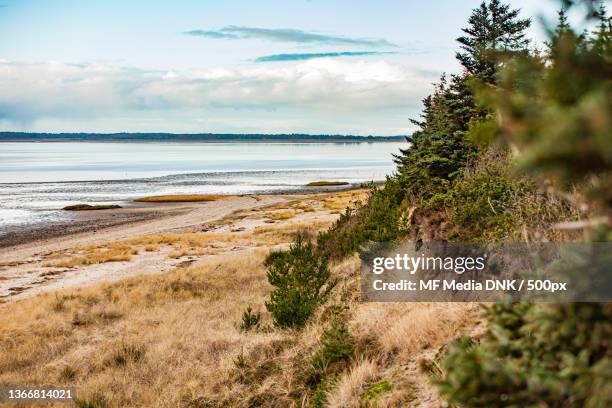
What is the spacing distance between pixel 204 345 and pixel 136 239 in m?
26.3

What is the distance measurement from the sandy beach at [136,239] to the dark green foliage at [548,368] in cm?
2224

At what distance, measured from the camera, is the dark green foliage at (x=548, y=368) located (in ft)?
6.42

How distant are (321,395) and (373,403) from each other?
1077 mm

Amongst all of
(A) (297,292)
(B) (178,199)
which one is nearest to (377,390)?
(A) (297,292)

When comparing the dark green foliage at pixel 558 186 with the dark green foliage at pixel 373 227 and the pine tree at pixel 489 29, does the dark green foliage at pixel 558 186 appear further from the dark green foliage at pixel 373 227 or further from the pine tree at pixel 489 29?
the pine tree at pixel 489 29

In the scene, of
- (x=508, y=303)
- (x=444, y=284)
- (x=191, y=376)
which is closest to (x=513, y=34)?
(x=444, y=284)

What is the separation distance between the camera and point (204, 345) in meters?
10.1

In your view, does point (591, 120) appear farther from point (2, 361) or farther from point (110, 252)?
point (110, 252)

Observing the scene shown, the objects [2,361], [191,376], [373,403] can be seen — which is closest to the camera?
[373,403]

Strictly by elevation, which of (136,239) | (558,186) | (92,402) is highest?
(558,186)

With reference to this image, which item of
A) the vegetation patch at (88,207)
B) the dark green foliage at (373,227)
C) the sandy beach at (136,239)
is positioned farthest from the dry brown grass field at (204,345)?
the vegetation patch at (88,207)

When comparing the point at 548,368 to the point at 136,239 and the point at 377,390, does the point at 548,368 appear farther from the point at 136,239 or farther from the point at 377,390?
the point at 136,239

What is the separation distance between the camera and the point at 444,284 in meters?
8.58

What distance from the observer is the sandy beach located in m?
24.8
